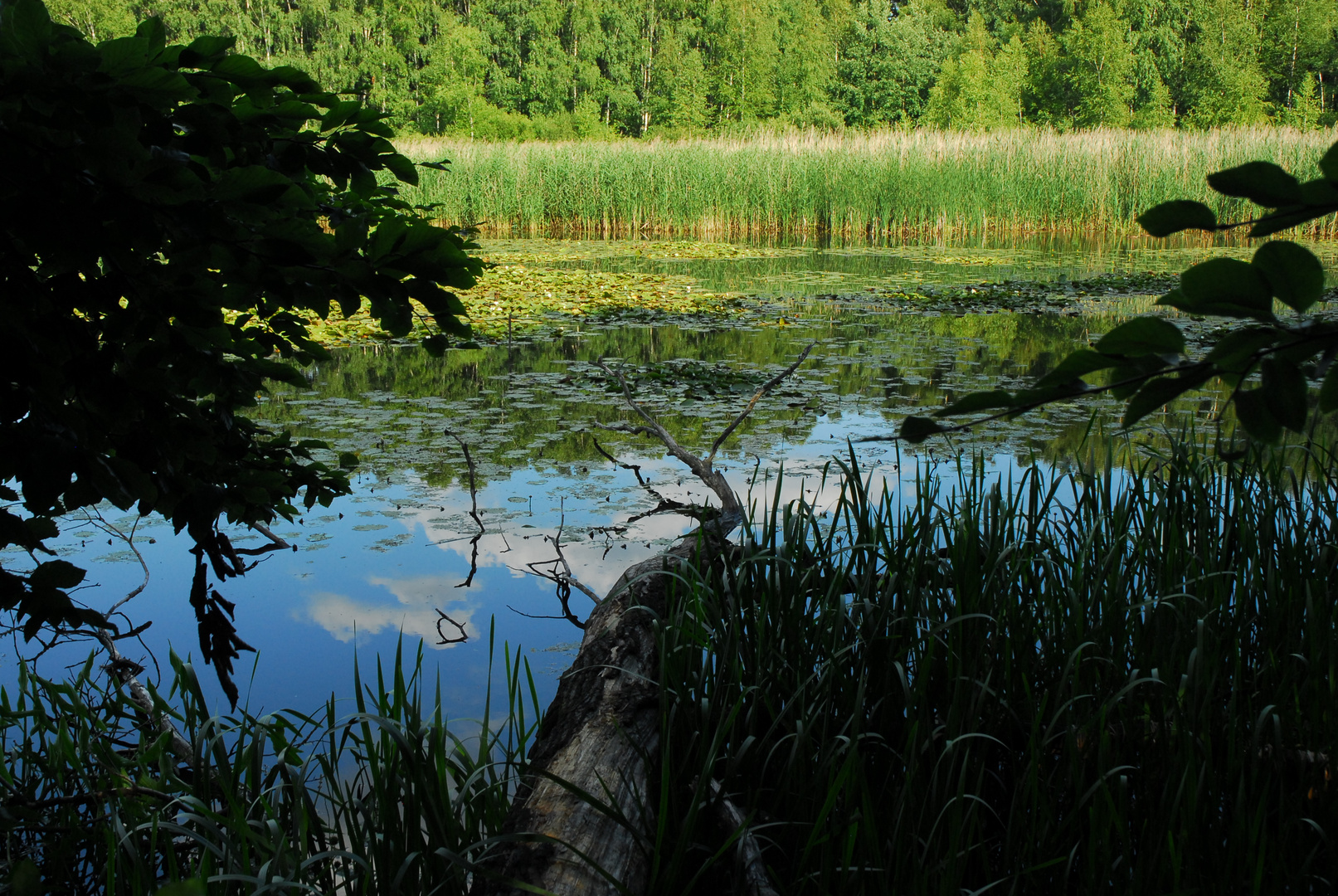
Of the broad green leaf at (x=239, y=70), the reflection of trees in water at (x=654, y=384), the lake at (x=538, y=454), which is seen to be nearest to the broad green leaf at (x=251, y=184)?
the broad green leaf at (x=239, y=70)

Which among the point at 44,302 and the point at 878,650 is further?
the point at 878,650

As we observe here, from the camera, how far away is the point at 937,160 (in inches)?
633

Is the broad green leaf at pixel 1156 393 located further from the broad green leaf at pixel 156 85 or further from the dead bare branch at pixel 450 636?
the dead bare branch at pixel 450 636

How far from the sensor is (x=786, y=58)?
127ft

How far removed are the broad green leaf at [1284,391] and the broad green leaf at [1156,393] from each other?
35mm

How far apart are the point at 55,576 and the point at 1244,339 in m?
1.14

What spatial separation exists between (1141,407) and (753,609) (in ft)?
5.73

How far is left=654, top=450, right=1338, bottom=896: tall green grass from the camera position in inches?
64.0

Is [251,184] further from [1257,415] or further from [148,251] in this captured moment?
[1257,415]

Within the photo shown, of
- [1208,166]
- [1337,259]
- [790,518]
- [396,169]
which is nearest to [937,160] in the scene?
[1208,166]

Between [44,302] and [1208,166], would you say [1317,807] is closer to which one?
[44,302]

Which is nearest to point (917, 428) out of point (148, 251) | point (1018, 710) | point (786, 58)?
point (148, 251)

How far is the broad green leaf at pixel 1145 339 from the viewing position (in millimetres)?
607

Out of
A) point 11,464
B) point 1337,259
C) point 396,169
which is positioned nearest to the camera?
point 11,464
